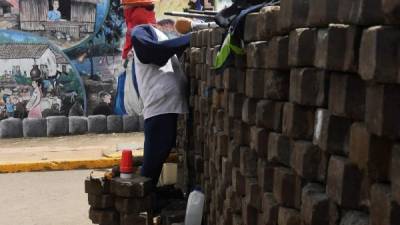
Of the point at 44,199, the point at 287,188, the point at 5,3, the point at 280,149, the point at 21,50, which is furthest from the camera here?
the point at 21,50

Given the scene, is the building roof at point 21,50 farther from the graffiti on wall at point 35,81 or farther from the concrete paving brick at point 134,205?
the concrete paving brick at point 134,205

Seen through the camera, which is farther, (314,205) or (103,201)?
(103,201)

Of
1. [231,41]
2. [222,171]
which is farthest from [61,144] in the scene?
[231,41]

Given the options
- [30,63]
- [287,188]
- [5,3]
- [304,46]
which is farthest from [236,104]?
[5,3]

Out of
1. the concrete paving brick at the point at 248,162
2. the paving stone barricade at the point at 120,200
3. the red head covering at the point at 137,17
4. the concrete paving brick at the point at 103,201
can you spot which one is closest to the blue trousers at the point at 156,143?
the paving stone barricade at the point at 120,200

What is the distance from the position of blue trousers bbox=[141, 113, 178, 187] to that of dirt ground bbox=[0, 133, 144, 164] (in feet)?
12.7

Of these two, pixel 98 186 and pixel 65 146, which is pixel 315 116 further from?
pixel 65 146

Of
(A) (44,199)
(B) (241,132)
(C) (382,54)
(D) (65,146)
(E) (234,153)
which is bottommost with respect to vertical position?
(A) (44,199)

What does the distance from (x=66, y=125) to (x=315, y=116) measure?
912 cm

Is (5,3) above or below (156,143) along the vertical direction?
above

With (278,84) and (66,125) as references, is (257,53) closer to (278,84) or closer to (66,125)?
(278,84)

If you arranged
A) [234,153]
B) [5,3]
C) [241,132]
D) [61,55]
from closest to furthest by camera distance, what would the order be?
[241,132] → [234,153] → [5,3] → [61,55]

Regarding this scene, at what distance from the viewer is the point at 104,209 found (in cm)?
502

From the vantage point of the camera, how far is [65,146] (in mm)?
9961
